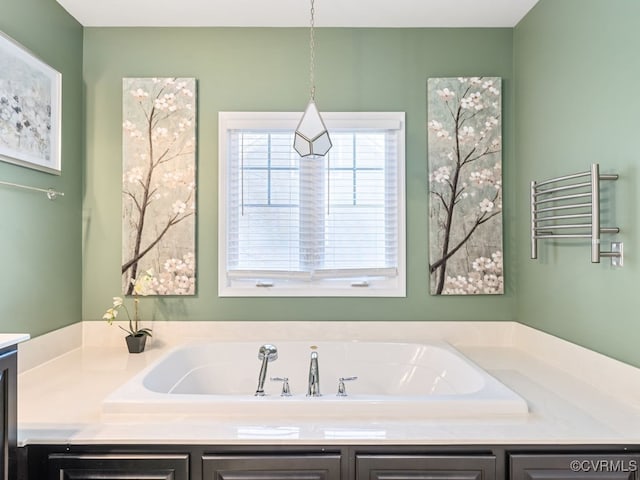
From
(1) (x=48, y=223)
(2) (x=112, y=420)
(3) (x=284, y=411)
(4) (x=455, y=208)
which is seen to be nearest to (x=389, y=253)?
(4) (x=455, y=208)

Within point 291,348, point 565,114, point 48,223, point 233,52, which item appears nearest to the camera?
point 565,114

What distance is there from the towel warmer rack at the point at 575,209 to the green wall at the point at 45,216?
250 centimetres

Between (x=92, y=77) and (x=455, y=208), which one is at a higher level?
(x=92, y=77)

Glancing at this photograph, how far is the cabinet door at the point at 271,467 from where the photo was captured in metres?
1.46

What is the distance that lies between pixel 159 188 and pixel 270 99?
86 centimetres

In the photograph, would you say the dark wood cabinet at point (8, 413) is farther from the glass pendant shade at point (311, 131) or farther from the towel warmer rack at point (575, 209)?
the towel warmer rack at point (575, 209)

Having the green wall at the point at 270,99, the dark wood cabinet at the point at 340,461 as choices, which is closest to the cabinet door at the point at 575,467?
the dark wood cabinet at the point at 340,461

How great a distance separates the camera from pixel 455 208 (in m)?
2.71

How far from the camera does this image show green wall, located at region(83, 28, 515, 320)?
108 inches

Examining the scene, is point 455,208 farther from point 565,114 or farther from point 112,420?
point 112,420

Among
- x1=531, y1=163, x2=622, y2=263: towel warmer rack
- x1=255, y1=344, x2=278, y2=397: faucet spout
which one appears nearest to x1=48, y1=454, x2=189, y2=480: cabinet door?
x1=255, y1=344, x2=278, y2=397: faucet spout

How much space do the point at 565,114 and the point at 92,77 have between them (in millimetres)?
2662

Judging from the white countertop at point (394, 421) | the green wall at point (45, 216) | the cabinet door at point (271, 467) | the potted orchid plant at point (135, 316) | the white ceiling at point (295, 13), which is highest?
the white ceiling at point (295, 13)

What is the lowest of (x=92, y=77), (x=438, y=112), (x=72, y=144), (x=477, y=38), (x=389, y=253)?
(x=389, y=253)
